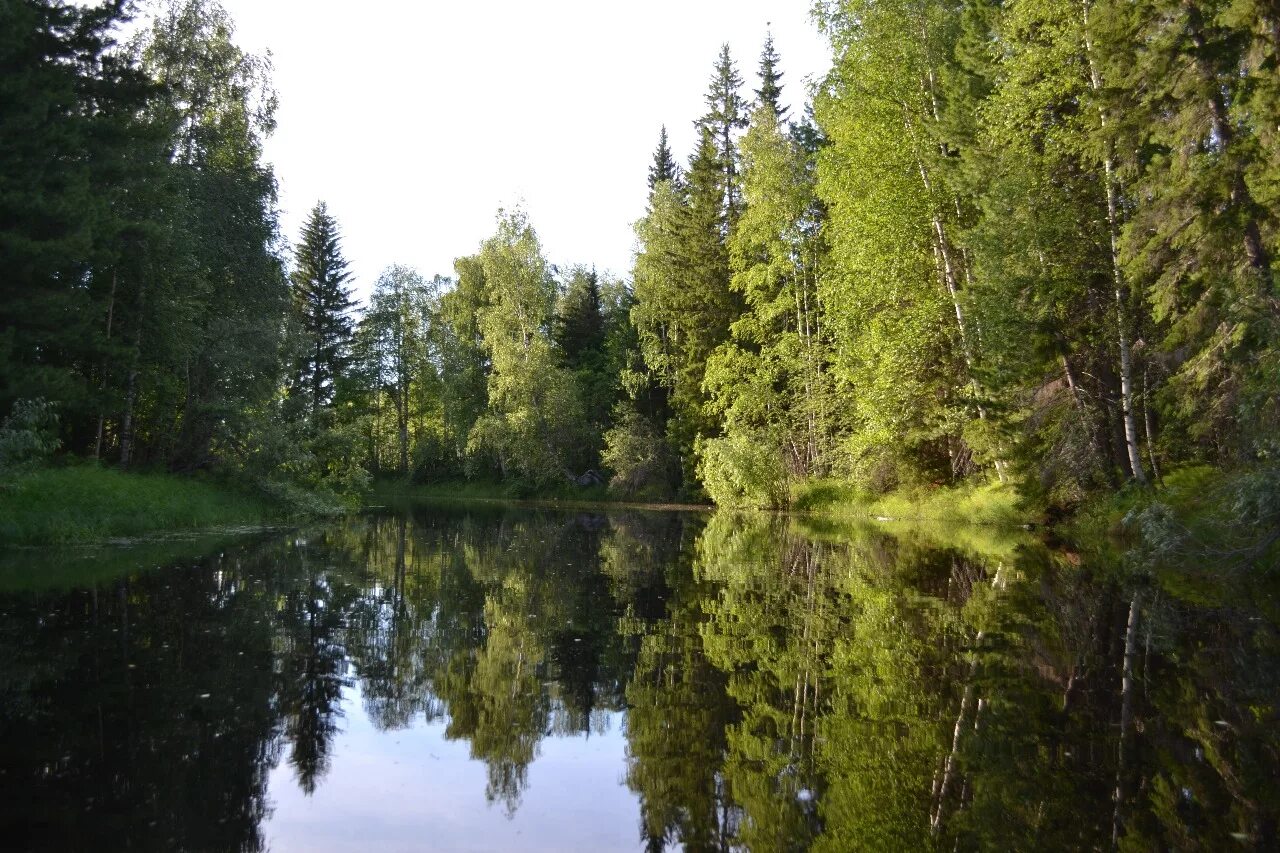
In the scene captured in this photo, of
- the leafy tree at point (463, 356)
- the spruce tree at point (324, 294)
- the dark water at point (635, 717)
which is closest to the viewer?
the dark water at point (635, 717)

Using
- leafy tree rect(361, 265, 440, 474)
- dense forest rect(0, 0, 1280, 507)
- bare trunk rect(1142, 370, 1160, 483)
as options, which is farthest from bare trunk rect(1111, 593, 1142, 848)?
leafy tree rect(361, 265, 440, 474)

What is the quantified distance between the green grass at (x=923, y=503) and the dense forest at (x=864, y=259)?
0.62 metres

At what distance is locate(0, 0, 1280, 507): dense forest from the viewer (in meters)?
14.5

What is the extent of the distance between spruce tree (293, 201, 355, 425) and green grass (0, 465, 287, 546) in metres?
29.9

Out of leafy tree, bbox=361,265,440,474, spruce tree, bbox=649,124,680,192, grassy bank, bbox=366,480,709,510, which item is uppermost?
spruce tree, bbox=649,124,680,192

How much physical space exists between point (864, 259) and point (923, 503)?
7851 millimetres

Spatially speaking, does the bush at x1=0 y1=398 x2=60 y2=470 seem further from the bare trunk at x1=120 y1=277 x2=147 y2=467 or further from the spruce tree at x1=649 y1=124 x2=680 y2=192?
the spruce tree at x1=649 y1=124 x2=680 y2=192

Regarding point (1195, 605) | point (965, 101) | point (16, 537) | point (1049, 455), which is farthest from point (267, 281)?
point (1195, 605)

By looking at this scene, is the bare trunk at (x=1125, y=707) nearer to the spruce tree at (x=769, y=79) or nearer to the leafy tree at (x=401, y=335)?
the spruce tree at (x=769, y=79)

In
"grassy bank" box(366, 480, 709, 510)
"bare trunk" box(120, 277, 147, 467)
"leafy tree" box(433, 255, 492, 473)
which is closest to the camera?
"bare trunk" box(120, 277, 147, 467)

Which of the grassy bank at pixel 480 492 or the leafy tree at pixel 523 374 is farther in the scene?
the grassy bank at pixel 480 492

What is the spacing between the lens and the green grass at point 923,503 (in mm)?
23062

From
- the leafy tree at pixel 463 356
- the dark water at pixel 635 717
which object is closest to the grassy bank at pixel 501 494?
the leafy tree at pixel 463 356

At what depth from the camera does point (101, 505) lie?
17234 millimetres
